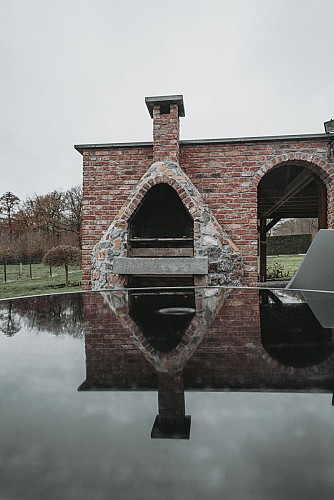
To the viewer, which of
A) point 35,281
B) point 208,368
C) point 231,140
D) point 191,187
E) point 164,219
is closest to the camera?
point 208,368

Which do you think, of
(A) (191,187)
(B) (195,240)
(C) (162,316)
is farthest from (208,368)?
(A) (191,187)

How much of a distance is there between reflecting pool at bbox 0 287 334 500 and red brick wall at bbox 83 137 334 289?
4.24m

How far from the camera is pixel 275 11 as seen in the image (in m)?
8.26

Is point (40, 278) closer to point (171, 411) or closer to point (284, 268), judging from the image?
point (284, 268)

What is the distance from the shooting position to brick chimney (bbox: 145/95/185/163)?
513cm

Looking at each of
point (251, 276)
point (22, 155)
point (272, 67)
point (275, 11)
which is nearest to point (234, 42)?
point (275, 11)

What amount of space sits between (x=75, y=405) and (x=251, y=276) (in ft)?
16.3

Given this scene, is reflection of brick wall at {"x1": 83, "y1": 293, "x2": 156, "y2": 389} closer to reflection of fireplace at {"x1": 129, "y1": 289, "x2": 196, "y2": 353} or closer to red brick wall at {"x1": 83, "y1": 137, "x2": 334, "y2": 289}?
reflection of fireplace at {"x1": 129, "y1": 289, "x2": 196, "y2": 353}

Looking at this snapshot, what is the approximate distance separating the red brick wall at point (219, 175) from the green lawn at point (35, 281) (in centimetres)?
486

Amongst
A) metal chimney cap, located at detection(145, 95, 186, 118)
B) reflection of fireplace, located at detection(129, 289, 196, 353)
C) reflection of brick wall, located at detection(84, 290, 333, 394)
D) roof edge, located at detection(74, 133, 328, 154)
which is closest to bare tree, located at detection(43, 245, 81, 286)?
roof edge, located at detection(74, 133, 328, 154)

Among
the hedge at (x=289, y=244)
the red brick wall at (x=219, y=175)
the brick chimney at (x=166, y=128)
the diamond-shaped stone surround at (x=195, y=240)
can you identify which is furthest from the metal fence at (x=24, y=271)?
the hedge at (x=289, y=244)

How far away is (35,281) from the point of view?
36.6 ft

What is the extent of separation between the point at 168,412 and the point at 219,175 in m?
5.19

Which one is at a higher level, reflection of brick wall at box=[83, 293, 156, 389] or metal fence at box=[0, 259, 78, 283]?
reflection of brick wall at box=[83, 293, 156, 389]
